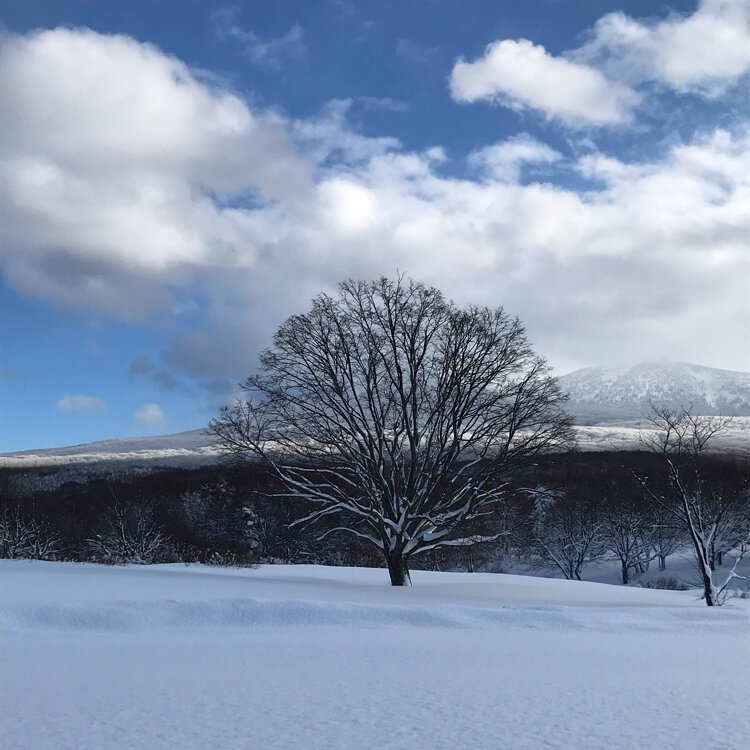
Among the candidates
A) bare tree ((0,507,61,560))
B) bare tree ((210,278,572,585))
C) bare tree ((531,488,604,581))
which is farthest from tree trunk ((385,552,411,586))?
bare tree ((531,488,604,581))

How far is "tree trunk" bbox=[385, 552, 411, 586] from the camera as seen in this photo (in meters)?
18.7

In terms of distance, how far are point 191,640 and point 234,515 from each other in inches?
2025

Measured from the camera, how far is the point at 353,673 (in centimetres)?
687

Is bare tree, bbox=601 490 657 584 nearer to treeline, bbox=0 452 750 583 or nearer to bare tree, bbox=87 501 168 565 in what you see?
treeline, bbox=0 452 750 583

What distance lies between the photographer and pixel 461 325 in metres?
18.9

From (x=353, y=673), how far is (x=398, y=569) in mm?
12267

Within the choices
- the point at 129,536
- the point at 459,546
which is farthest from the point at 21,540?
the point at 459,546

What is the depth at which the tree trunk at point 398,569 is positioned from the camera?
61.4ft

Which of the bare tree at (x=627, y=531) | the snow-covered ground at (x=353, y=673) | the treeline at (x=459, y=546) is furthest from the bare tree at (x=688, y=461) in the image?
the bare tree at (x=627, y=531)

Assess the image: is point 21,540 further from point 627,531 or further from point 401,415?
point 627,531

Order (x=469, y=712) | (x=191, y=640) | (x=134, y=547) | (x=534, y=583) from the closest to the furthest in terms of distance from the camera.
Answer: (x=469, y=712) → (x=191, y=640) → (x=534, y=583) → (x=134, y=547)

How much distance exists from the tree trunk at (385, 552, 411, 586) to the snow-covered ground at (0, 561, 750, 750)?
12.8 feet

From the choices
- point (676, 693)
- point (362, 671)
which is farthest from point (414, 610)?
point (676, 693)

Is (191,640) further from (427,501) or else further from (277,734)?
(427,501)
